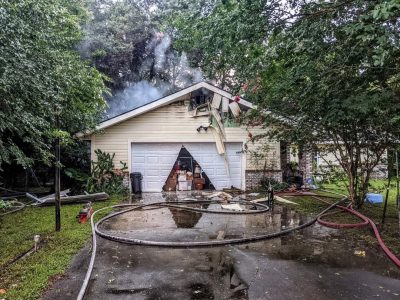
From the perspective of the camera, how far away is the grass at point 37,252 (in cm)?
389

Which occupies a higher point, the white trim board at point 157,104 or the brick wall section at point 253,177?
the white trim board at point 157,104

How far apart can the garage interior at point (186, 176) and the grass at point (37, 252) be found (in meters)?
5.33

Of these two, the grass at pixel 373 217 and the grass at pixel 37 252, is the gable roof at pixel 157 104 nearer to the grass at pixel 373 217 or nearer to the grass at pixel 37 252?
the grass at pixel 37 252

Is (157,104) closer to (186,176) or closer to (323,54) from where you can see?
(186,176)

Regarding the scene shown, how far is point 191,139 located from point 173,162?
1236 millimetres

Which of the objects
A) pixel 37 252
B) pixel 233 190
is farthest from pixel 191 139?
pixel 37 252

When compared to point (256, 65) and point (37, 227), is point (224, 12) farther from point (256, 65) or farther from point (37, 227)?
point (37, 227)

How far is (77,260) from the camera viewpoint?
15.8 ft

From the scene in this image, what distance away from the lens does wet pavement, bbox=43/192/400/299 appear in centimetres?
371

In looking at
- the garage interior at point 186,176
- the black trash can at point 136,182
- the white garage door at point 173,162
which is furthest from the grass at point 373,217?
the black trash can at point 136,182

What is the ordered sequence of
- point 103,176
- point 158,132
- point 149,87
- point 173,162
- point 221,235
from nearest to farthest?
point 221,235, point 103,176, point 158,132, point 173,162, point 149,87

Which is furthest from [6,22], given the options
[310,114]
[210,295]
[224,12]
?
[310,114]

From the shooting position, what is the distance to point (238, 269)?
14.5ft

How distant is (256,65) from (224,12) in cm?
116
